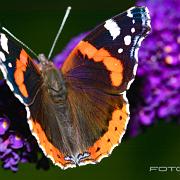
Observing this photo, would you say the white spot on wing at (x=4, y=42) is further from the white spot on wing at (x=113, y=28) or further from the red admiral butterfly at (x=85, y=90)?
the white spot on wing at (x=113, y=28)

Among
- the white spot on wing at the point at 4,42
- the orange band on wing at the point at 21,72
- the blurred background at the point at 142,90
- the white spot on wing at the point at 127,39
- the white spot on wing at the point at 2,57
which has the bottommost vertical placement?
the blurred background at the point at 142,90

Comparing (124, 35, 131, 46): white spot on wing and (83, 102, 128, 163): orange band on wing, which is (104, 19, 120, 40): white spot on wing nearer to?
(124, 35, 131, 46): white spot on wing

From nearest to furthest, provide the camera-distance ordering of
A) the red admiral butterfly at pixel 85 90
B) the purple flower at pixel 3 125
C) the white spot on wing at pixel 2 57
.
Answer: the white spot on wing at pixel 2 57 < the red admiral butterfly at pixel 85 90 < the purple flower at pixel 3 125

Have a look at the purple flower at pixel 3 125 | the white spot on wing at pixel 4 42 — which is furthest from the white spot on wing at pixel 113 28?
the purple flower at pixel 3 125

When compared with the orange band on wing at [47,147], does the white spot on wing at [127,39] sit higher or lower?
higher

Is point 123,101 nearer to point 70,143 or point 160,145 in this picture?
point 70,143

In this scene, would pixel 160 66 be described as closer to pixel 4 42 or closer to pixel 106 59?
pixel 106 59

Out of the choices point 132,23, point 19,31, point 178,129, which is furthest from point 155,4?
point 19,31

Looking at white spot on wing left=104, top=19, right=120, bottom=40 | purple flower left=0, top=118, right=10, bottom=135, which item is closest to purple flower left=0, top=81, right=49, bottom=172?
purple flower left=0, top=118, right=10, bottom=135
